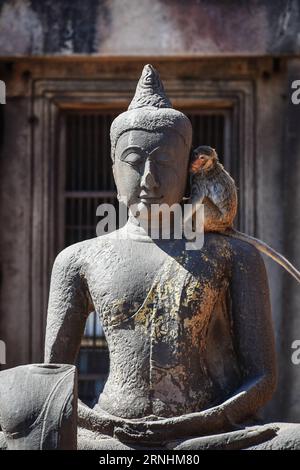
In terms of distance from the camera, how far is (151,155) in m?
6.61

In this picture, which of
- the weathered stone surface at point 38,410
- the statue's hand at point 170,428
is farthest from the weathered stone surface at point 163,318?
the weathered stone surface at point 38,410

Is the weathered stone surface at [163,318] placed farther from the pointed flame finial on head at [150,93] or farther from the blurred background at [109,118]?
the blurred background at [109,118]

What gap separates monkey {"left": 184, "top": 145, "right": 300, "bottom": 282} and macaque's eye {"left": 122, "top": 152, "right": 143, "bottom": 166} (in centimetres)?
30

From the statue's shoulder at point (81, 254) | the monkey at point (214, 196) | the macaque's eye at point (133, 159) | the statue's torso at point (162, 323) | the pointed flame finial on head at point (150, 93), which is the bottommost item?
the statue's torso at point (162, 323)

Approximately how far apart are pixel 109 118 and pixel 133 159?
5269mm

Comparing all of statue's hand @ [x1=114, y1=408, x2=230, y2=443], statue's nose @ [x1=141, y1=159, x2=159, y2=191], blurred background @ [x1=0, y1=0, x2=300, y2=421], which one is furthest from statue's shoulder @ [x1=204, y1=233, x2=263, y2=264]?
blurred background @ [x1=0, y1=0, x2=300, y2=421]

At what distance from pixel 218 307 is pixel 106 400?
70 centimetres

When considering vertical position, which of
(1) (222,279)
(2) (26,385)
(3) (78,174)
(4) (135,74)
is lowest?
(2) (26,385)

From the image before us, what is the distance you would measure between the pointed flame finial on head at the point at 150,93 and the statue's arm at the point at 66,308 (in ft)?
2.67

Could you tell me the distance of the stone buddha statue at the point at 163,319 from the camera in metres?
6.31

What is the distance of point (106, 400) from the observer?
21.3ft

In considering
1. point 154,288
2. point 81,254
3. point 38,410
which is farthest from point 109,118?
point 38,410

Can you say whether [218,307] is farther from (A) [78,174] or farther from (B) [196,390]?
(A) [78,174]
